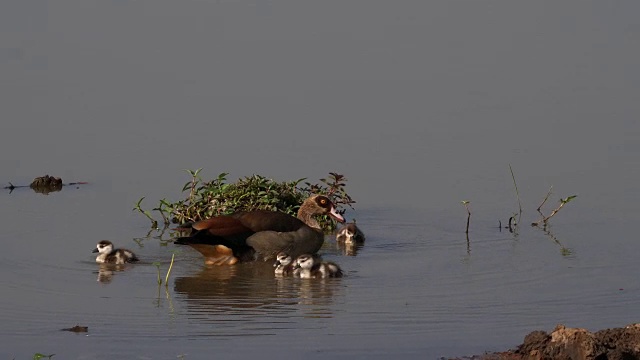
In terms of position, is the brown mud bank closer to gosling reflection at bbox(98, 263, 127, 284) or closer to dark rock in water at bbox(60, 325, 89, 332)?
dark rock in water at bbox(60, 325, 89, 332)

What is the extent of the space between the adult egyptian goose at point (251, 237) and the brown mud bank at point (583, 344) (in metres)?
4.13

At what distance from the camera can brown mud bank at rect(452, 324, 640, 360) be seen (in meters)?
8.68

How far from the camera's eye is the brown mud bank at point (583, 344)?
342 inches

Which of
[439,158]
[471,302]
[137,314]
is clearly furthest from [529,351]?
[439,158]

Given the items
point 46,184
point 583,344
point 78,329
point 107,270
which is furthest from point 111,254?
point 583,344

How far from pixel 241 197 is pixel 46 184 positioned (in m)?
2.23

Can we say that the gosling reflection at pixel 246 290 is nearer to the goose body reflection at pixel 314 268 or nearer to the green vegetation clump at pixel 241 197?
the goose body reflection at pixel 314 268

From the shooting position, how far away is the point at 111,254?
1216 centimetres

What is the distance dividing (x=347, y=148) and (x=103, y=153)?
2536 millimetres

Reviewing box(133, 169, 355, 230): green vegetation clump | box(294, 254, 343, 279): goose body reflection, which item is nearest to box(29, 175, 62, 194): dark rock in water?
box(133, 169, 355, 230): green vegetation clump

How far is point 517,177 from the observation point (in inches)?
593

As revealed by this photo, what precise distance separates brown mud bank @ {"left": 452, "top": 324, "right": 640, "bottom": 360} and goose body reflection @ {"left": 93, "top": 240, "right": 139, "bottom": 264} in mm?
4291

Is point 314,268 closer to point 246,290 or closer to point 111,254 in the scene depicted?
point 246,290

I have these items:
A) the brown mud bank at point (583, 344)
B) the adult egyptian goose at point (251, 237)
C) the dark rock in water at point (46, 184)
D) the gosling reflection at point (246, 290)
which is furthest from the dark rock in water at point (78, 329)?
the dark rock in water at point (46, 184)
